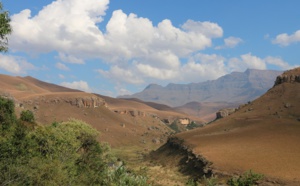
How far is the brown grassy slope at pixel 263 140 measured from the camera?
45781mm

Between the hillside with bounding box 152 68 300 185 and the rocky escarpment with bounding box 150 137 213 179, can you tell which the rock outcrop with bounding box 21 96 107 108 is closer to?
the rocky escarpment with bounding box 150 137 213 179

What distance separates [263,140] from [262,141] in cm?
76

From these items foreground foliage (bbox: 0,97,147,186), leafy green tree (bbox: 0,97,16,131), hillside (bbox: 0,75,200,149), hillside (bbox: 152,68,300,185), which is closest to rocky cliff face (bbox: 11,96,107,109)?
hillside (bbox: 0,75,200,149)

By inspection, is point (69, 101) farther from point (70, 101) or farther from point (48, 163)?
point (48, 163)

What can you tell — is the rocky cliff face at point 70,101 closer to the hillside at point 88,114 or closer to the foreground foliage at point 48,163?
the hillside at point 88,114

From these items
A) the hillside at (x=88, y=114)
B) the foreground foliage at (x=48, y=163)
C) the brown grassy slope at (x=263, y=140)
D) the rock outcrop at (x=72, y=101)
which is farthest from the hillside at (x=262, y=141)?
the rock outcrop at (x=72, y=101)

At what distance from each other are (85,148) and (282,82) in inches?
2844

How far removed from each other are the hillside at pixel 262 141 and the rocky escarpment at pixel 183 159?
29cm

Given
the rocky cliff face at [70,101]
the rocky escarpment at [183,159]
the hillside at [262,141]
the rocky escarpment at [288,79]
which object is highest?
the rocky escarpment at [288,79]

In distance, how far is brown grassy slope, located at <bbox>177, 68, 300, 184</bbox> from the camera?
45781 mm

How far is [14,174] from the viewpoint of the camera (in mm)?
21156

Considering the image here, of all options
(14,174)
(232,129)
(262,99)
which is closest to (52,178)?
(14,174)

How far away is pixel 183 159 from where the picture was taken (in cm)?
6706

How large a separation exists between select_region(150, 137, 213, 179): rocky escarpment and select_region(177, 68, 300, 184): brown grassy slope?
1459 millimetres
